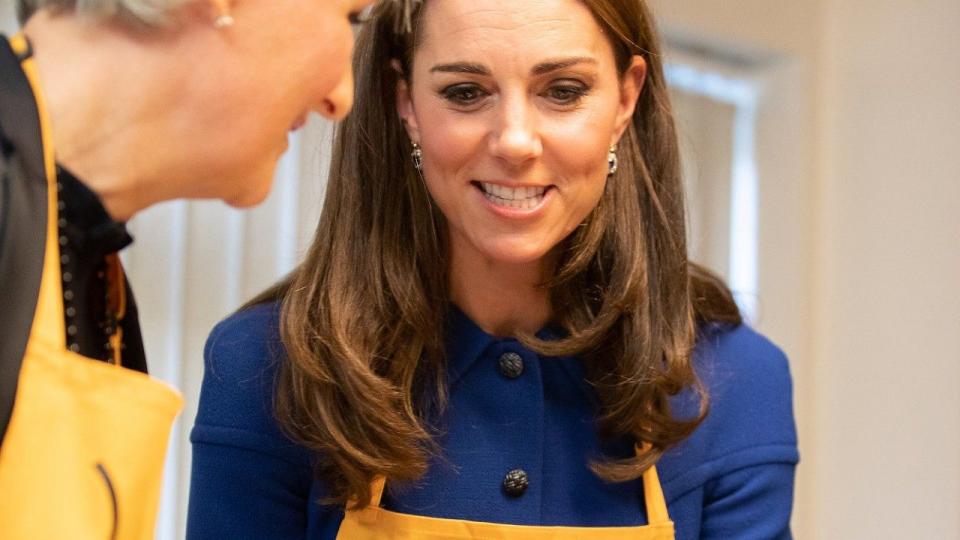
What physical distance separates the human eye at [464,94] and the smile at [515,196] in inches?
3.6

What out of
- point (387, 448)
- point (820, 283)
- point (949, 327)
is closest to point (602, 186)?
point (387, 448)

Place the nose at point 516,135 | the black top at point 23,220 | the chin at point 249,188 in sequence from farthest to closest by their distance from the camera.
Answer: the nose at point 516,135
the chin at point 249,188
the black top at point 23,220

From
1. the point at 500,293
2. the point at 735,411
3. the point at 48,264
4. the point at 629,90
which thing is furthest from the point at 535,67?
the point at 48,264

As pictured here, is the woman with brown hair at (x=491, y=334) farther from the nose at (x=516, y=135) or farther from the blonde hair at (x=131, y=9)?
the blonde hair at (x=131, y=9)

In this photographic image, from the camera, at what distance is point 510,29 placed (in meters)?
1.36

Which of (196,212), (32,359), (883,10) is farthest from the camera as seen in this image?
(883,10)

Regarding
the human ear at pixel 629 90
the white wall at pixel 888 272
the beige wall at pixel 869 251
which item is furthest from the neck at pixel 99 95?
the white wall at pixel 888 272

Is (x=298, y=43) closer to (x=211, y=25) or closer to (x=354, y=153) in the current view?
(x=211, y=25)

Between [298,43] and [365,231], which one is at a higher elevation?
[298,43]

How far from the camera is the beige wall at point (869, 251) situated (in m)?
2.43

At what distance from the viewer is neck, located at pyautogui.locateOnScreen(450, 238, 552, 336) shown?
152 centimetres

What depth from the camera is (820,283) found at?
9.02 ft

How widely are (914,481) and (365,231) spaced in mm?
1423

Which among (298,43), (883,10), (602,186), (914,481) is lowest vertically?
(914,481)
